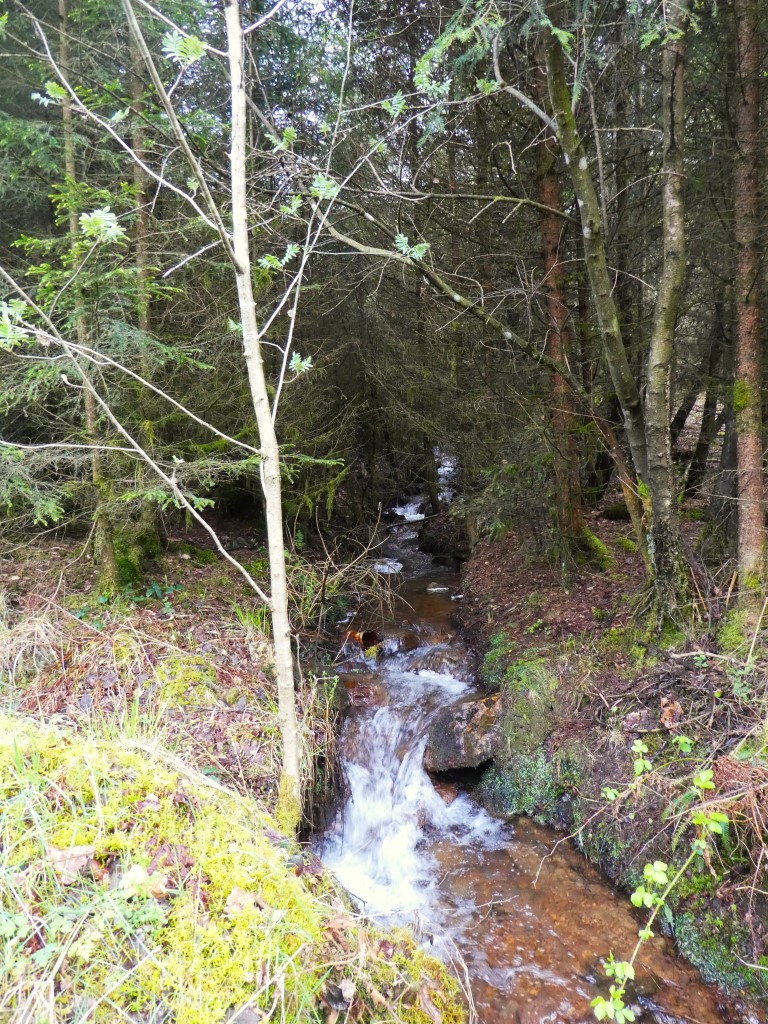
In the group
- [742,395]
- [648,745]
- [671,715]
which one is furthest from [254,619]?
[742,395]

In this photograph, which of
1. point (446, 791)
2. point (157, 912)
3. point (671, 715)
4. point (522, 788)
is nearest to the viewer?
point (157, 912)

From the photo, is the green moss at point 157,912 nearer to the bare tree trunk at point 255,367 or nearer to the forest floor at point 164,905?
the forest floor at point 164,905

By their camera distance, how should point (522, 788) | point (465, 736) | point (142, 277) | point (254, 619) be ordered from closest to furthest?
point (522, 788), point (465, 736), point (142, 277), point (254, 619)

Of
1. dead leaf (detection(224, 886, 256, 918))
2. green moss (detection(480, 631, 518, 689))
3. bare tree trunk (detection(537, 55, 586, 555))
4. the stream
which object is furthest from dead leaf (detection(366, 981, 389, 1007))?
bare tree trunk (detection(537, 55, 586, 555))

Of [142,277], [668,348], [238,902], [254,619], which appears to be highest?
[142,277]

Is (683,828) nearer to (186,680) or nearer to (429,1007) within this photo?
(429,1007)

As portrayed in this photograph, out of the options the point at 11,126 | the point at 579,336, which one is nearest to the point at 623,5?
the point at 579,336

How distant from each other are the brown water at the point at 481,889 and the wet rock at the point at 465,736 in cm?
21

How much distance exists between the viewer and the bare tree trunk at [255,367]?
2715 millimetres

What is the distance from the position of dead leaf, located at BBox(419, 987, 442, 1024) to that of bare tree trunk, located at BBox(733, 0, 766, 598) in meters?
3.59

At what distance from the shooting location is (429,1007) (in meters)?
2.54

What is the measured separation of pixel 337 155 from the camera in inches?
324

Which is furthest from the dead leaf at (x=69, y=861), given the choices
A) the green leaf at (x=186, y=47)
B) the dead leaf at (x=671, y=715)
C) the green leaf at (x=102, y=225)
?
the dead leaf at (x=671, y=715)

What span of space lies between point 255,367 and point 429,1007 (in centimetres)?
339
